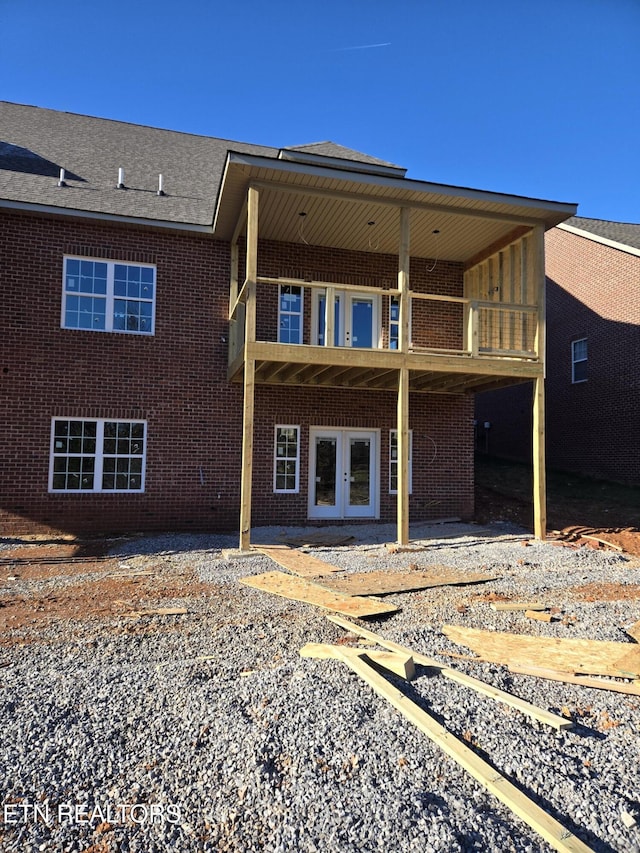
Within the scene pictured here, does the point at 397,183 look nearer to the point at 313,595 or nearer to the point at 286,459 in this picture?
the point at 286,459

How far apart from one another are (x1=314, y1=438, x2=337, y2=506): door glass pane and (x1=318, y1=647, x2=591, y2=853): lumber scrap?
336 inches

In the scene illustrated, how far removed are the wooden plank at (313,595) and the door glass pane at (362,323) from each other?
6.75 m

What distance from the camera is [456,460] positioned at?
13.6 metres

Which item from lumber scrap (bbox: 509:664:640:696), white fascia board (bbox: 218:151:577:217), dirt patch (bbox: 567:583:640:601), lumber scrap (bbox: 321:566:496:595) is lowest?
dirt patch (bbox: 567:583:640:601)

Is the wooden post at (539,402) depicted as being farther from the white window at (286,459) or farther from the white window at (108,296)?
the white window at (108,296)

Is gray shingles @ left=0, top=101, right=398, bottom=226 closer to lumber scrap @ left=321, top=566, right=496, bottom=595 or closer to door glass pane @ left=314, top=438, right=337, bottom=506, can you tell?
door glass pane @ left=314, top=438, right=337, bottom=506

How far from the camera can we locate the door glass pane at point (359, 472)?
1306 cm

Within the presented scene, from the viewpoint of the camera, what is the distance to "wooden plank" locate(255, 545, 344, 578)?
26.6ft

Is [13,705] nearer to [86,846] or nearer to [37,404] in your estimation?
[86,846]

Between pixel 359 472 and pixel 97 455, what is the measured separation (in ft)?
18.9

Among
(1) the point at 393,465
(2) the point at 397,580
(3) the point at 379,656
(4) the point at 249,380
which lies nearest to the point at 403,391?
(4) the point at 249,380

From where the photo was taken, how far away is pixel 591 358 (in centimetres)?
1930

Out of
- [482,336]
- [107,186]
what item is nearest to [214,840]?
[482,336]

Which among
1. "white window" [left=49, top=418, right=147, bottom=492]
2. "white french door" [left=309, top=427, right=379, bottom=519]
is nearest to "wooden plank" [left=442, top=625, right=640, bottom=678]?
"white french door" [left=309, top=427, right=379, bottom=519]
